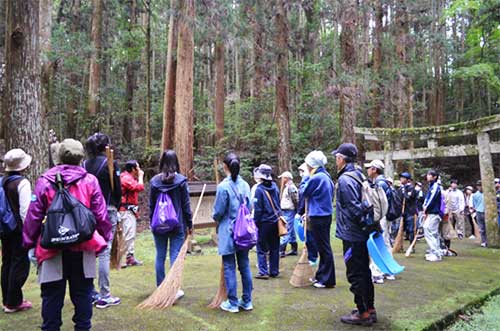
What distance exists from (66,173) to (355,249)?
2.78m

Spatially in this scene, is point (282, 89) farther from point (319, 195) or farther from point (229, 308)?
point (229, 308)

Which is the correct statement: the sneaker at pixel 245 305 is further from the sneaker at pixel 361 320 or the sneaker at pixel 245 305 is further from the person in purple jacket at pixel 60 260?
the person in purple jacket at pixel 60 260

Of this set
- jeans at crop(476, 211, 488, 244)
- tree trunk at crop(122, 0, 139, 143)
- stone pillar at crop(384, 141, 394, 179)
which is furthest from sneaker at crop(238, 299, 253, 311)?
tree trunk at crop(122, 0, 139, 143)

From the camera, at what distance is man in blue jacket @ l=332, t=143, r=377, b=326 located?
4098mm

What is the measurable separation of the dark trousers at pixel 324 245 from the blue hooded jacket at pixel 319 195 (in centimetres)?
8

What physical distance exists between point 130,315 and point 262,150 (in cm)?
1545

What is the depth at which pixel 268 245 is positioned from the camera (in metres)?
6.07

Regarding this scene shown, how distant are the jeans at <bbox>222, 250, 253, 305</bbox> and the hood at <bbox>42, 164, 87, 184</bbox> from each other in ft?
6.20

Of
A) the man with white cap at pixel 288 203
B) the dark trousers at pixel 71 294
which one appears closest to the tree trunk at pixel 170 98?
the man with white cap at pixel 288 203

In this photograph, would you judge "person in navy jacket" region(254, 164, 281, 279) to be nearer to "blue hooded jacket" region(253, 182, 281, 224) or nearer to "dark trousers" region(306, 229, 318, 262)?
"blue hooded jacket" region(253, 182, 281, 224)

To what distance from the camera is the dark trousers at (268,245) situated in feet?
19.6

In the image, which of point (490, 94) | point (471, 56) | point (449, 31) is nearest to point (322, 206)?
point (471, 56)

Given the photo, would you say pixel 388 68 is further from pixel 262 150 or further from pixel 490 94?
pixel 490 94

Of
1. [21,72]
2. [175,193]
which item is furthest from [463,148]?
[21,72]
